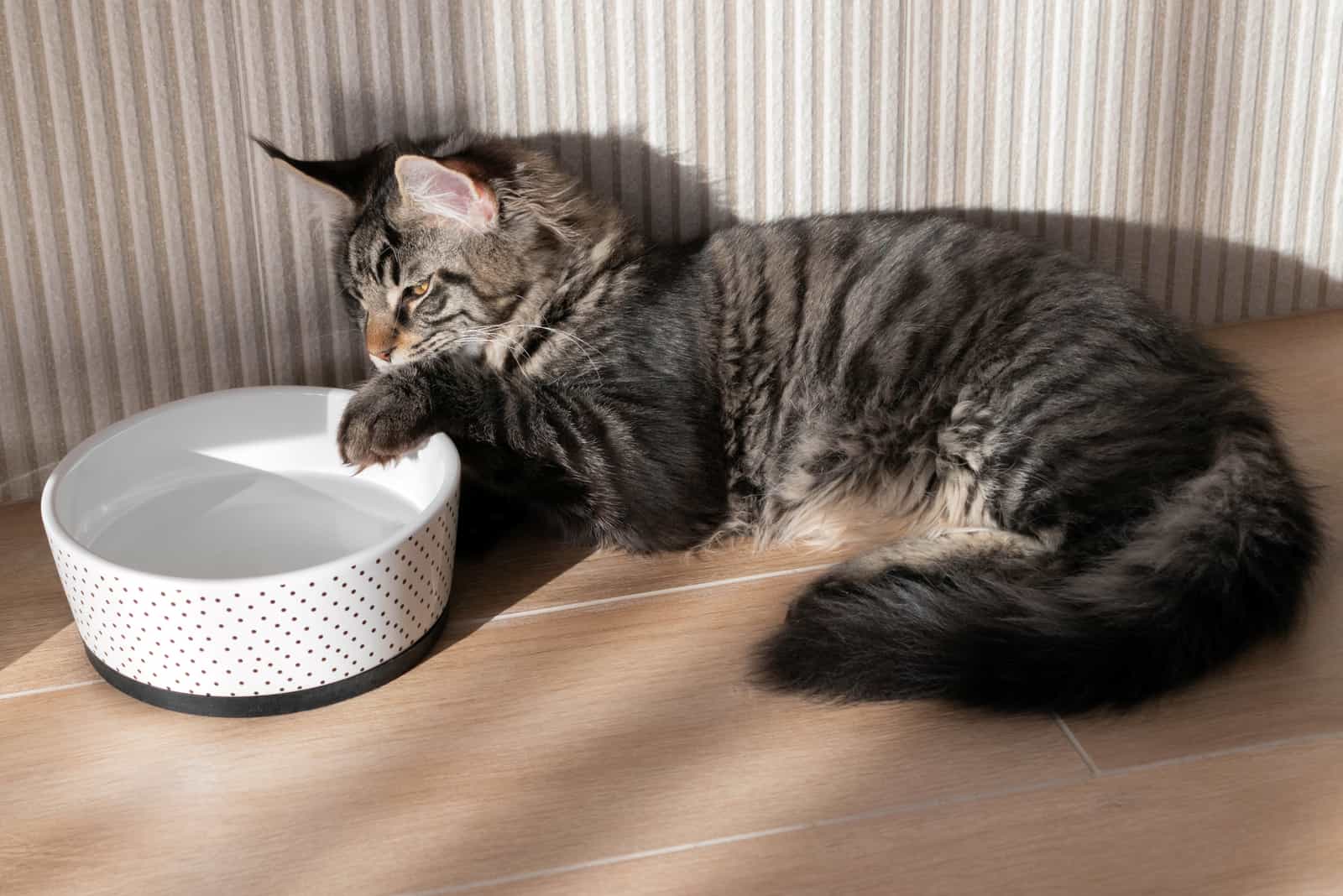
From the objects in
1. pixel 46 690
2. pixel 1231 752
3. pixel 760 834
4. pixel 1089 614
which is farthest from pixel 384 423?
pixel 1231 752

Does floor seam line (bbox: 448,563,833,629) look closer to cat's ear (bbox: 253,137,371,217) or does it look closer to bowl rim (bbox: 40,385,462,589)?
bowl rim (bbox: 40,385,462,589)

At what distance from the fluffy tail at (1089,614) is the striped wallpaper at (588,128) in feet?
2.16

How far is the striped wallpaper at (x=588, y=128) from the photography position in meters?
1.81

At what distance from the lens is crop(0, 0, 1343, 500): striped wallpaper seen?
1.81 metres

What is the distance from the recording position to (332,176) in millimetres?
1772

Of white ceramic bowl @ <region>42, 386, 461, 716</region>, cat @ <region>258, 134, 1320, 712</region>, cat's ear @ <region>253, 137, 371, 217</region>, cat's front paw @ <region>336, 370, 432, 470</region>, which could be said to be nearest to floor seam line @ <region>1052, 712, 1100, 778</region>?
cat @ <region>258, 134, 1320, 712</region>

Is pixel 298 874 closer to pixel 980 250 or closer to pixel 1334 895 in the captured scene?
pixel 1334 895

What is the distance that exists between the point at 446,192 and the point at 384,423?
0.29 meters

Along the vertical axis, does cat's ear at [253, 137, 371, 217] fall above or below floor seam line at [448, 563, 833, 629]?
above

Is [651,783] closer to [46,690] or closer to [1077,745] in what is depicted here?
[1077,745]

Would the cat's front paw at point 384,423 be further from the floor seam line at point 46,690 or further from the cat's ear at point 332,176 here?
the floor seam line at point 46,690

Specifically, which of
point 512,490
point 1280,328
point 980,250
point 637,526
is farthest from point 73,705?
point 1280,328

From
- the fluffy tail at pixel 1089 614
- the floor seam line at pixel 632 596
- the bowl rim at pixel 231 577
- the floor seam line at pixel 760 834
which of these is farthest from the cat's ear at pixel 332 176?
the floor seam line at pixel 760 834

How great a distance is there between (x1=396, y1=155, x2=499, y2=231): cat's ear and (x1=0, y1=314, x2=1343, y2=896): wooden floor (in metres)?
0.52
